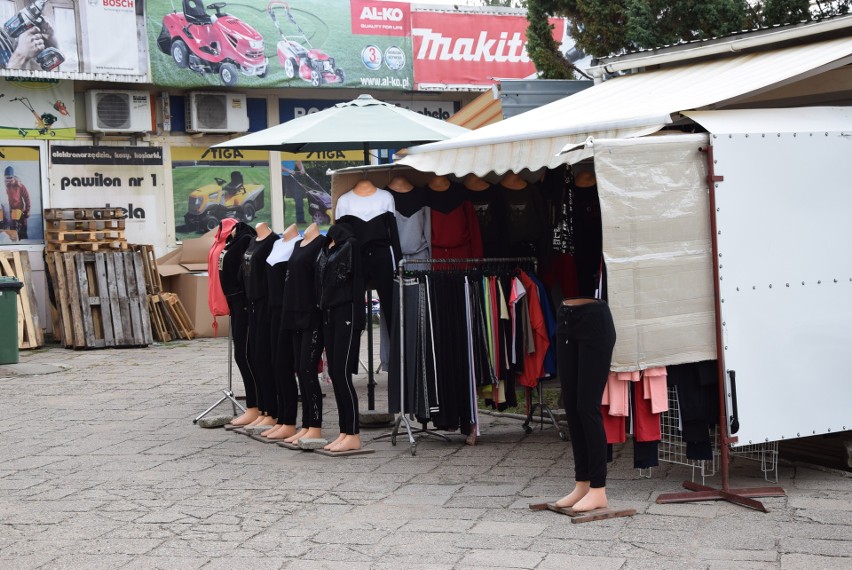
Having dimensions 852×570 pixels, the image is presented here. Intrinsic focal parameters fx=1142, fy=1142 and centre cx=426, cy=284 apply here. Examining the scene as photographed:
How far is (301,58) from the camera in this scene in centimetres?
1756

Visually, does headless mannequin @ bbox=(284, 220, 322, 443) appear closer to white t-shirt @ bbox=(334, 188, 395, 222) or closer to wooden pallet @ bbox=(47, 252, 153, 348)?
white t-shirt @ bbox=(334, 188, 395, 222)

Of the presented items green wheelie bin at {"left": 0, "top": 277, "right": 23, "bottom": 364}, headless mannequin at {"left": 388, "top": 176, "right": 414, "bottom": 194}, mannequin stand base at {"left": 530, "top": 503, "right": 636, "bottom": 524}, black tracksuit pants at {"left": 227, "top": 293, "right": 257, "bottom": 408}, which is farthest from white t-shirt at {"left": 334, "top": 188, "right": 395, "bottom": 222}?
green wheelie bin at {"left": 0, "top": 277, "right": 23, "bottom": 364}

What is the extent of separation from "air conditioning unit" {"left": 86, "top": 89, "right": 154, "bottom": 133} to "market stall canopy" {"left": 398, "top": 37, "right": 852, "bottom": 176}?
9.54 metres

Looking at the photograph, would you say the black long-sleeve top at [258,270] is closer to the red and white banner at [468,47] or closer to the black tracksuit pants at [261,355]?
the black tracksuit pants at [261,355]

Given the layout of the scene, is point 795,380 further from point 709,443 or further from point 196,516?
point 196,516

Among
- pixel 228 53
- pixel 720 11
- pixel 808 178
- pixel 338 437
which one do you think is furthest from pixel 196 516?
pixel 228 53

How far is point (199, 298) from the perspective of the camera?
16.3 meters

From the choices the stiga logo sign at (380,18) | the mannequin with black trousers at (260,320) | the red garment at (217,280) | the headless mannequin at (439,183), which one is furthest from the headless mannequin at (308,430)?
the stiga logo sign at (380,18)

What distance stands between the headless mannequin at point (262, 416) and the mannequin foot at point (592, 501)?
3.74 metres

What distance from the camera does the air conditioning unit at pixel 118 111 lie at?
16.4 m

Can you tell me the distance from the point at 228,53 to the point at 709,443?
1225 centimetres

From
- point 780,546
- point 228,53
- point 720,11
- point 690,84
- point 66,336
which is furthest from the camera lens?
point 228,53

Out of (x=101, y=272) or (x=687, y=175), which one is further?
(x=101, y=272)

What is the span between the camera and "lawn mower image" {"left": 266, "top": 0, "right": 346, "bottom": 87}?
1741 centimetres
